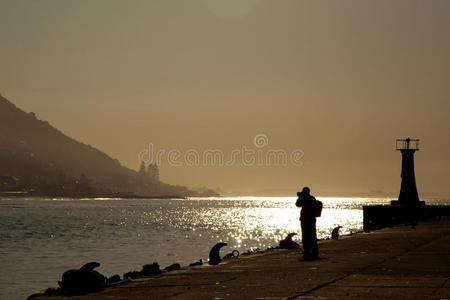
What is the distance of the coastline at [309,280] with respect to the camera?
48.1ft

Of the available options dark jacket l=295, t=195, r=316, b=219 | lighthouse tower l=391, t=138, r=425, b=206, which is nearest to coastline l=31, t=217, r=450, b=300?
dark jacket l=295, t=195, r=316, b=219

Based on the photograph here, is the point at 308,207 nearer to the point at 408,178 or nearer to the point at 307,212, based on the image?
the point at 307,212

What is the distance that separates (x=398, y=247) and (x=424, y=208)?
49.0 meters

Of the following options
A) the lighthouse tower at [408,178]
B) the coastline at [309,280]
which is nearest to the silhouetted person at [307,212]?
the coastline at [309,280]

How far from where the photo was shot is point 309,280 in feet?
55.9

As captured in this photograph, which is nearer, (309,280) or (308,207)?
(309,280)

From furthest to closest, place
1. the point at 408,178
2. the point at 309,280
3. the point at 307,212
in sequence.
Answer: the point at 408,178
the point at 307,212
the point at 309,280

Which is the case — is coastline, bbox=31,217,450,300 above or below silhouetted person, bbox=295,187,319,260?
below

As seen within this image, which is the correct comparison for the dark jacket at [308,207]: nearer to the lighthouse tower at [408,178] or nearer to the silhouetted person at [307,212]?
the silhouetted person at [307,212]

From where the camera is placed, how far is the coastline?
14.7 metres

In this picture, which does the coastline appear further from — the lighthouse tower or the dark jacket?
the lighthouse tower

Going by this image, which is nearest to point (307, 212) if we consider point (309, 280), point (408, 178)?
point (309, 280)

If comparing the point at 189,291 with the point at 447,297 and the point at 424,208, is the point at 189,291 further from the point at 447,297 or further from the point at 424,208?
the point at 424,208

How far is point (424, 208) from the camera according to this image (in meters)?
75.9
